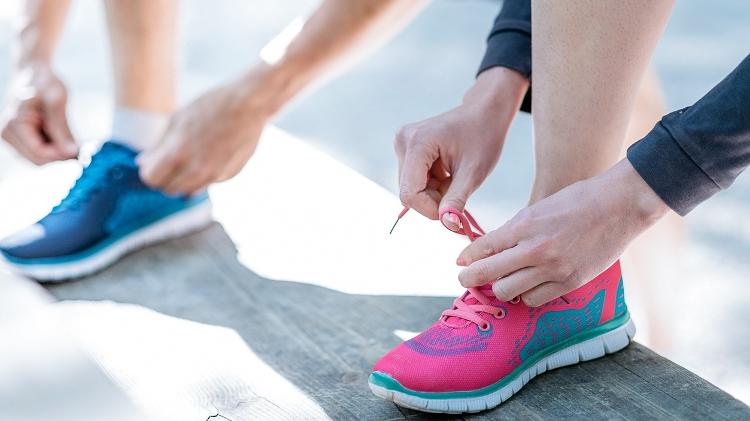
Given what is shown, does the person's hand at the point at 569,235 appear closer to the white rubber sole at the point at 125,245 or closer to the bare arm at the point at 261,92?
the bare arm at the point at 261,92

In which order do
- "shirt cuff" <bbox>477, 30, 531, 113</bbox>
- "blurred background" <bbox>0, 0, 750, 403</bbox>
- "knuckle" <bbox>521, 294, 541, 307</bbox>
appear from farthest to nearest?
1. "blurred background" <bbox>0, 0, 750, 403</bbox>
2. "shirt cuff" <bbox>477, 30, 531, 113</bbox>
3. "knuckle" <bbox>521, 294, 541, 307</bbox>

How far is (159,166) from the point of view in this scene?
4.22 ft

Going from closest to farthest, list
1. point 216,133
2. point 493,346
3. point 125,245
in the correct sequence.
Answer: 1. point 493,346
2. point 216,133
3. point 125,245

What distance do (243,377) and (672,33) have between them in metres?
A: 2.28

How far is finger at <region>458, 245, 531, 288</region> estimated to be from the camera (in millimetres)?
814

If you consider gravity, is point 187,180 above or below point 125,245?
above

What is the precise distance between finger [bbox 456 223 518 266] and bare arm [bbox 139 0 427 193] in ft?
1.49

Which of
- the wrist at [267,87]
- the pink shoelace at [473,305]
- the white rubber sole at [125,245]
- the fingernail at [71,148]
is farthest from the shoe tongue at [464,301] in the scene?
the fingernail at [71,148]

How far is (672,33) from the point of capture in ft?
9.44

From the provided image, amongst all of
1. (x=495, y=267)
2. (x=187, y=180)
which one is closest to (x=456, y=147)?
(x=495, y=267)

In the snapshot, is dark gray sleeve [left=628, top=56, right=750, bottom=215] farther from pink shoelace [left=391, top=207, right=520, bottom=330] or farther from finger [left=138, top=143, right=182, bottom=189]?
finger [left=138, top=143, right=182, bottom=189]

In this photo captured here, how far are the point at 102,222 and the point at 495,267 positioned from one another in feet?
2.20

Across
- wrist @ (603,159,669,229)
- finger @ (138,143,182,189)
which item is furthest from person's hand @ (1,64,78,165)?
wrist @ (603,159,669,229)

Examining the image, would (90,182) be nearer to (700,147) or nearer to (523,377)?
(523,377)
